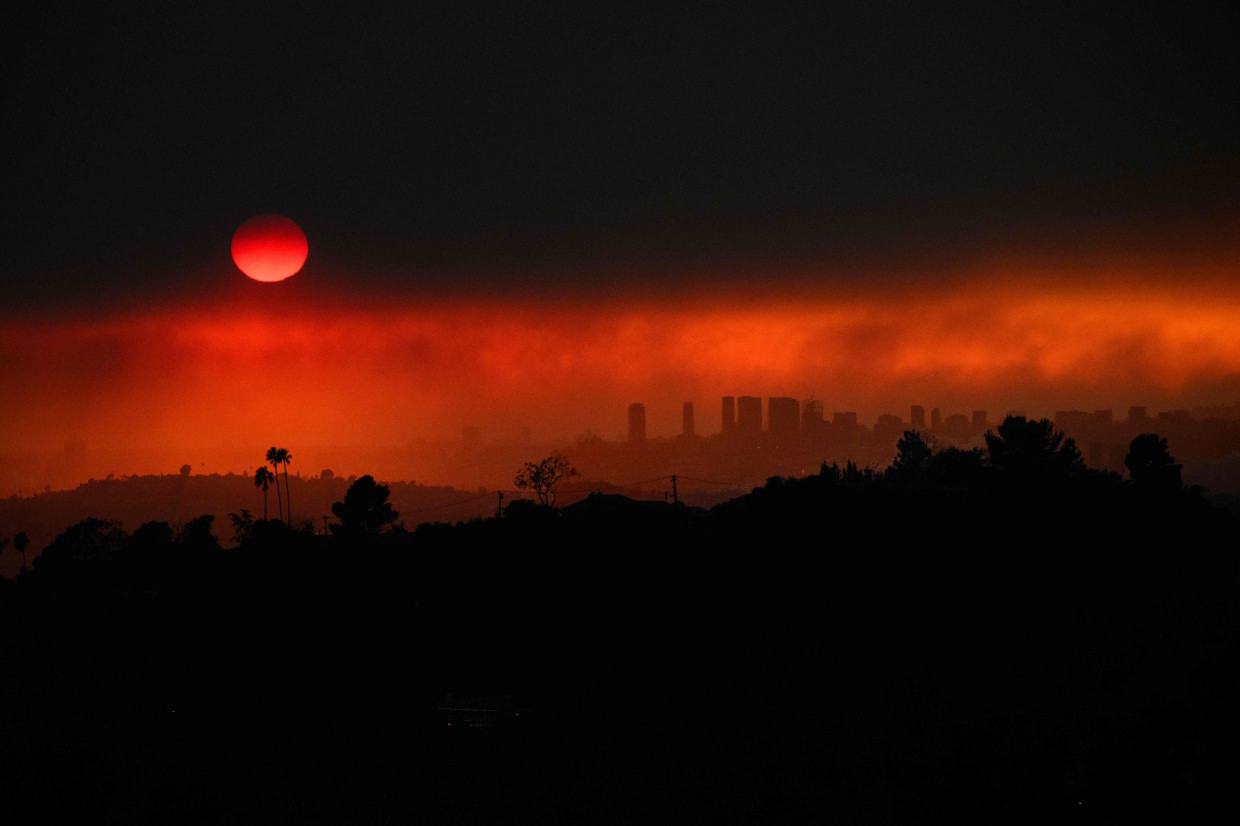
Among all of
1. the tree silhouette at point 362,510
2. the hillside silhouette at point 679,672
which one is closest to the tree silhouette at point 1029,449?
the hillside silhouette at point 679,672

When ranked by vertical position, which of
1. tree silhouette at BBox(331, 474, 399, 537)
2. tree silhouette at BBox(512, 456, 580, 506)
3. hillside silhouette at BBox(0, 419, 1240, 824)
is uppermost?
tree silhouette at BBox(512, 456, 580, 506)

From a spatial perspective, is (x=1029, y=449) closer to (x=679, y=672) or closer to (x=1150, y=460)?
(x=1150, y=460)

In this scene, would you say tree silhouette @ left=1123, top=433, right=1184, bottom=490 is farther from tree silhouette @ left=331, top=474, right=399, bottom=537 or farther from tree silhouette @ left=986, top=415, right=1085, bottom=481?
tree silhouette @ left=331, top=474, right=399, bottom=537

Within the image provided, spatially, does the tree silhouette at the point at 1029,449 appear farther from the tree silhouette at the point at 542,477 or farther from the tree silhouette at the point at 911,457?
the tree silhouette at the point at 542,477

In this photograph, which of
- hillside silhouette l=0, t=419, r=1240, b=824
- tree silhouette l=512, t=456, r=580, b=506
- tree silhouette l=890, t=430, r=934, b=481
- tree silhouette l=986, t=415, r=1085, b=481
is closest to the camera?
hillside silhouette l=0, t=419, r=1240, b=824

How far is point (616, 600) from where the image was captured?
70312 mm

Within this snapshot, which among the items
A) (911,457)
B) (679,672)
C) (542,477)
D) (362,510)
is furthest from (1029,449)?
(362,510)

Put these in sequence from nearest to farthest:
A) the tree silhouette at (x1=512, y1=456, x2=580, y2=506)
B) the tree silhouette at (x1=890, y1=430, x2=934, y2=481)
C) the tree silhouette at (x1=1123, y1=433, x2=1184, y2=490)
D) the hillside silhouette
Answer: the hillside silhouette
the tree silhouette at (x1=1123, y1=433, x2=1184, y2=490)
the tree silhouette at (x1=890, y1=430, x2=934, y2=481)
the tree silhouette at (x1=512, y1=456, x2=580, y2=506)

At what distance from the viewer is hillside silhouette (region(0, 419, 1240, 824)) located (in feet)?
155

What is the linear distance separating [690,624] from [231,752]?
1200 inches

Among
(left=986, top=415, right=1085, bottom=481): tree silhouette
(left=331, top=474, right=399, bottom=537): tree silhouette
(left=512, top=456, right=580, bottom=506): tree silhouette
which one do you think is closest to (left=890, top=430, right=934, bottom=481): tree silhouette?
(left=986, top=415, right=1085, bottom=481): tree silhouette

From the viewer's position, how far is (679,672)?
60344 mm

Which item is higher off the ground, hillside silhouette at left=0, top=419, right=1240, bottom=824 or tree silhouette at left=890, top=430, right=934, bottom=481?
tree silhouette at left=890, top=430, right=934, bottom=481

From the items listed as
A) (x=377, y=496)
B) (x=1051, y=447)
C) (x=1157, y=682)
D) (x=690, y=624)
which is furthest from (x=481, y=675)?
(x=1051, y=447)
